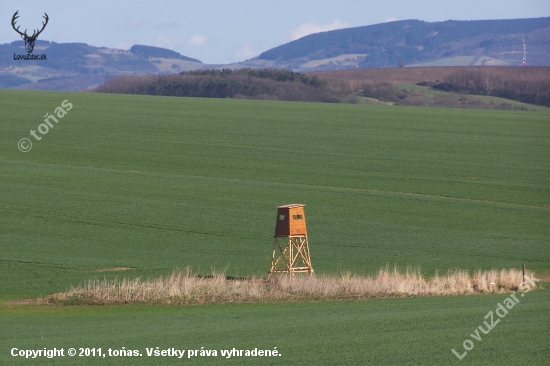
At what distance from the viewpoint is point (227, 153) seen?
47625 millimetres

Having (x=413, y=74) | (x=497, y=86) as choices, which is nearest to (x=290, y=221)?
(x=497, y=86)

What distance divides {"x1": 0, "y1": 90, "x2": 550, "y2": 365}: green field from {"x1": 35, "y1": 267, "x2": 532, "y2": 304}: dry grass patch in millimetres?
719

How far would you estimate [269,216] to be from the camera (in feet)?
108

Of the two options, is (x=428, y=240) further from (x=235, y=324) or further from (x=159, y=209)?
(x=235, y=324)

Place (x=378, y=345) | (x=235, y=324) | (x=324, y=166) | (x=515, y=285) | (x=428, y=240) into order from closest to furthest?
(x=378, y=345), (x=235, y=324), (x=515, y=285), (x=428, y=240), (x=324, y=166)

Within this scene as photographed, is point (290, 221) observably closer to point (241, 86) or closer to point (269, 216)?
point (269, 216)

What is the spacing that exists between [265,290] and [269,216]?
12684 mm

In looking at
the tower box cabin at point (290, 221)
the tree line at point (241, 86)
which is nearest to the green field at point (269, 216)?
the tower box cabin at point (290, 221)

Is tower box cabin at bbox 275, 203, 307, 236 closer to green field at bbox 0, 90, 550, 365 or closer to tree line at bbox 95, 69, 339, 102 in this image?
green field at bbox 0, 90, 550, 365

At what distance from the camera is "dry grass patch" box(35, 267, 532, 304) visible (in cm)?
1958

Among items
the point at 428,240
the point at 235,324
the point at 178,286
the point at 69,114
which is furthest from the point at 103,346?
the point at 69,114

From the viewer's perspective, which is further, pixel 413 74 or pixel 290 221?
Answer: pixel 413 74

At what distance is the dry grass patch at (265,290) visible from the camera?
19.6 m

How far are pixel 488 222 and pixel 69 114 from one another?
1581 inches
